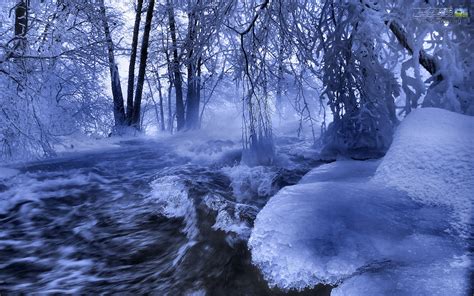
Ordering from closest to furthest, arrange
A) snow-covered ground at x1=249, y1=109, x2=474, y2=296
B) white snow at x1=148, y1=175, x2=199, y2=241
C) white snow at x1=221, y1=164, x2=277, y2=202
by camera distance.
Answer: snow-covered ground at x1=249, y1=109, x2=474, y2=296 < white snow at x1=148, y1=175, x2=199, y2=241 < white snow at x1=221, y1=164, x2=277, y2=202

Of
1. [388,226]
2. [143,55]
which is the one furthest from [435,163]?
[143,55]

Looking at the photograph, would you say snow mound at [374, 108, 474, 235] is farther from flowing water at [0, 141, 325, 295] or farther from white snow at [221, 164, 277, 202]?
white snow at [221, 164, 277, 202]

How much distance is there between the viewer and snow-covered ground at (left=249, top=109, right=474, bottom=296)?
6.28ft

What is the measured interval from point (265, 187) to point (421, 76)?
238cm

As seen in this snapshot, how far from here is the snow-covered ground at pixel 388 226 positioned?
1.91 metres

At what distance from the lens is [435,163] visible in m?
3.03

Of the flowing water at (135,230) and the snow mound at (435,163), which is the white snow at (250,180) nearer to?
the flowing water at (135,230)

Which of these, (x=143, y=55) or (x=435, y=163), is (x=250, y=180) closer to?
(x=435, y=163)

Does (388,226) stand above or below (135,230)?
above

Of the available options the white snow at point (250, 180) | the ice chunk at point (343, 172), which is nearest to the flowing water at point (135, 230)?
the white snow at point (250, 180)

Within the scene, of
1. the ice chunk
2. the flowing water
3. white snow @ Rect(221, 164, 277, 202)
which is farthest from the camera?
white snow @ Rect(221, 164, 277, 202)

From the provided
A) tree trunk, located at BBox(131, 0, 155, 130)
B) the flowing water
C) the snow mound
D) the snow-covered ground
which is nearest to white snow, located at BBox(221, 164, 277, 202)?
the flowing water

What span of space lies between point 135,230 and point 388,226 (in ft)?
6.62

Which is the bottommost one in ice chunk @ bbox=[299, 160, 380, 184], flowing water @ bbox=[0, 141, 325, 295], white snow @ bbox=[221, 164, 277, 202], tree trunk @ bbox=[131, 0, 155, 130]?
flowing water @ bbox=[0, 141, 325, 295]
